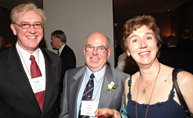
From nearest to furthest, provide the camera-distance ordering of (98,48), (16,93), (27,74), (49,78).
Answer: (16,93) < (27,74) < (49,78) < (98,48)

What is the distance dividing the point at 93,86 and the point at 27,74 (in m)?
0.81

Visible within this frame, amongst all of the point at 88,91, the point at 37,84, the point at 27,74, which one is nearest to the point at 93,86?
the point at 88,91

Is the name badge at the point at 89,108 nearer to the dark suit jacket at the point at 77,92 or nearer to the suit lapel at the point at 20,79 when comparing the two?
the dark suit jacket at the point at 77,92

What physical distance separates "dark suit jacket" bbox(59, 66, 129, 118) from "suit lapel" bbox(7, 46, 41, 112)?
41cm

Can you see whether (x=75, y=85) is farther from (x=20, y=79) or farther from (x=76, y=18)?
(x=76, y=18)

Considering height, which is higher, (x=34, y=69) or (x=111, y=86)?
Answer: (x=34, y=69)

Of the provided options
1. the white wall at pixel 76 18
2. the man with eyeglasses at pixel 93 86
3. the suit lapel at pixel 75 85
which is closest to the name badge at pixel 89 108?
the man with eyeglasses at pixel 93 86

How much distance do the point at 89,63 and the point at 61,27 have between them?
11.4 feet

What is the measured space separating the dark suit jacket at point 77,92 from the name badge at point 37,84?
0.34 meters

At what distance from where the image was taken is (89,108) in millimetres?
1949

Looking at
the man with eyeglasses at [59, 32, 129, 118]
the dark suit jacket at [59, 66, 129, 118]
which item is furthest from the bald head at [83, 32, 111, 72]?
the dark suit jacket at [59, 66, 129, 118]

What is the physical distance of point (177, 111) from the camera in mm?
1444

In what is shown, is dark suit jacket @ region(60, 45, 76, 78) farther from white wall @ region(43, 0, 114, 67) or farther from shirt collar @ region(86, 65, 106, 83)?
shirt collar @ region(86, 65, 106, 83)

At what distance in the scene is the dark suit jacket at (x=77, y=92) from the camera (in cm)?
196
